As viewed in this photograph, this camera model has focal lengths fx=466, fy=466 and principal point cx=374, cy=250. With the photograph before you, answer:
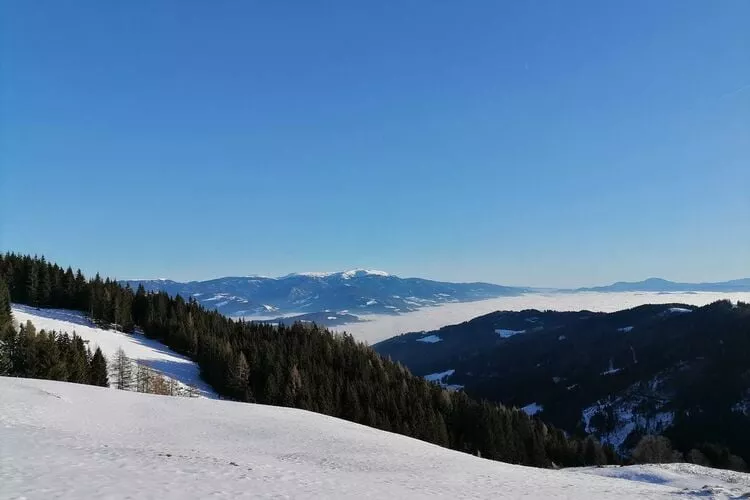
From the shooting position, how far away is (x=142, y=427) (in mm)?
37656

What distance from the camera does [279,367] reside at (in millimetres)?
92375

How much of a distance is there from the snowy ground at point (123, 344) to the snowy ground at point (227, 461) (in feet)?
133

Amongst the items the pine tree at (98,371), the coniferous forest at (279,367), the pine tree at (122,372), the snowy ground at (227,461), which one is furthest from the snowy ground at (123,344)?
the snowy ground at (227,461)

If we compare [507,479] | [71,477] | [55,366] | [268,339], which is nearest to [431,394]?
[268,339]

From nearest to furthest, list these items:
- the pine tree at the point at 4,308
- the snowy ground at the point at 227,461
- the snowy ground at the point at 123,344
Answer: the snowy ground at the point at 227,461
the pine tree at the point at 4,308
the snowy ground at the point at 123,344

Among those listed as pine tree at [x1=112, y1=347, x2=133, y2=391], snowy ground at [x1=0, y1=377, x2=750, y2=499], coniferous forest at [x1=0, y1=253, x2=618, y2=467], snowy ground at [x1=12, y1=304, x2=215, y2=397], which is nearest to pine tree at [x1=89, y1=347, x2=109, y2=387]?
coniferous forest at [x1=0, y1=253, x2=618, y2=467]

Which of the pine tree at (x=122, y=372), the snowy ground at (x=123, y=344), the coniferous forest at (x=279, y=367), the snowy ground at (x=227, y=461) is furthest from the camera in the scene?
the snowy ground at (x=123, y=344)

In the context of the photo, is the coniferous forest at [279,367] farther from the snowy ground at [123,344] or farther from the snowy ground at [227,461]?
the snowy ground at [227,461]

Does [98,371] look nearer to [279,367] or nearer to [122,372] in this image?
[122,372]

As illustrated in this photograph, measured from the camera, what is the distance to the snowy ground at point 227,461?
17.7 meters

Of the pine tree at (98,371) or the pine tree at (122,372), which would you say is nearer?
the pine tree at (98,371)

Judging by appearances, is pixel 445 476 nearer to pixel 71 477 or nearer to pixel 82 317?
pixel 71 477

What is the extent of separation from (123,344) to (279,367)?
33347 mm

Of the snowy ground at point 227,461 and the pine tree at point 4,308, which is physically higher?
the pine tree at point 4,308
